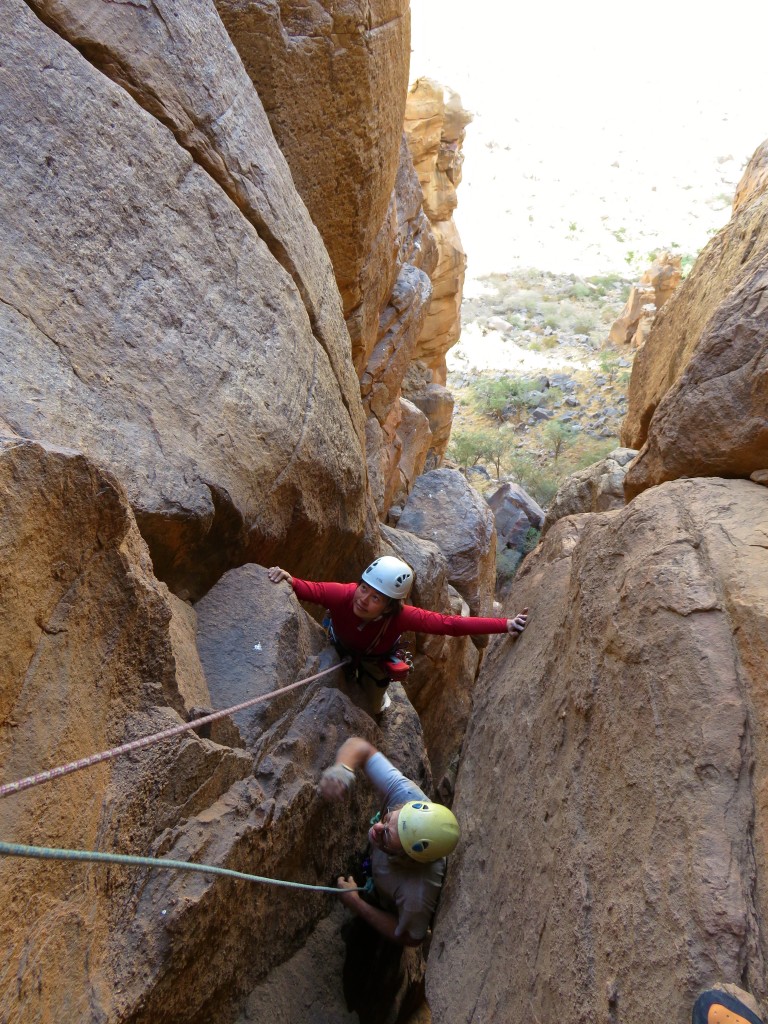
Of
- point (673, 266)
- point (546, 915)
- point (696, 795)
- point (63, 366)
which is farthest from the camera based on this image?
point (673, 266)

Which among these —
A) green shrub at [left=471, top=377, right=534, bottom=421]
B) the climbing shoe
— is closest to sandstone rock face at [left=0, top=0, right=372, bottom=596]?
the climbing shoe

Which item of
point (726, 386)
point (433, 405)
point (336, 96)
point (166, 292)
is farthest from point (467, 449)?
point (166, 292)

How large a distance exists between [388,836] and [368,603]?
1.38 m

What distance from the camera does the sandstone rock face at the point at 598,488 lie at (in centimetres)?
816

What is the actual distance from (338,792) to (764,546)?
2266mm

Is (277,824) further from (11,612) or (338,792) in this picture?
(11,612)

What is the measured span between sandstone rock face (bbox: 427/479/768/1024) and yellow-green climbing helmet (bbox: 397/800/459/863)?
284mm

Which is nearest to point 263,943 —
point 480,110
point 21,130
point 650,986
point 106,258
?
point 650,986

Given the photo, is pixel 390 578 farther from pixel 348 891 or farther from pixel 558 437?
pixel 558 437

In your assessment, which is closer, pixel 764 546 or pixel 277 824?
pixel 764 546

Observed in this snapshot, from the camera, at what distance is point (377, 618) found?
496cm

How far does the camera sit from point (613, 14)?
6931 centimetres

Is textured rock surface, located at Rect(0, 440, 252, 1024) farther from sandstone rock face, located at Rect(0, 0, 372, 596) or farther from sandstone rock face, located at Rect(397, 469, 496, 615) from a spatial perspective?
sandstone rock face, located at Rect(397, 469, 496, 615)

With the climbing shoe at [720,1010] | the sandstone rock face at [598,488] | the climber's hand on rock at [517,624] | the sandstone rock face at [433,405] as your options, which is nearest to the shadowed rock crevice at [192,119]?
the climber's hand on rock at [517,624]
